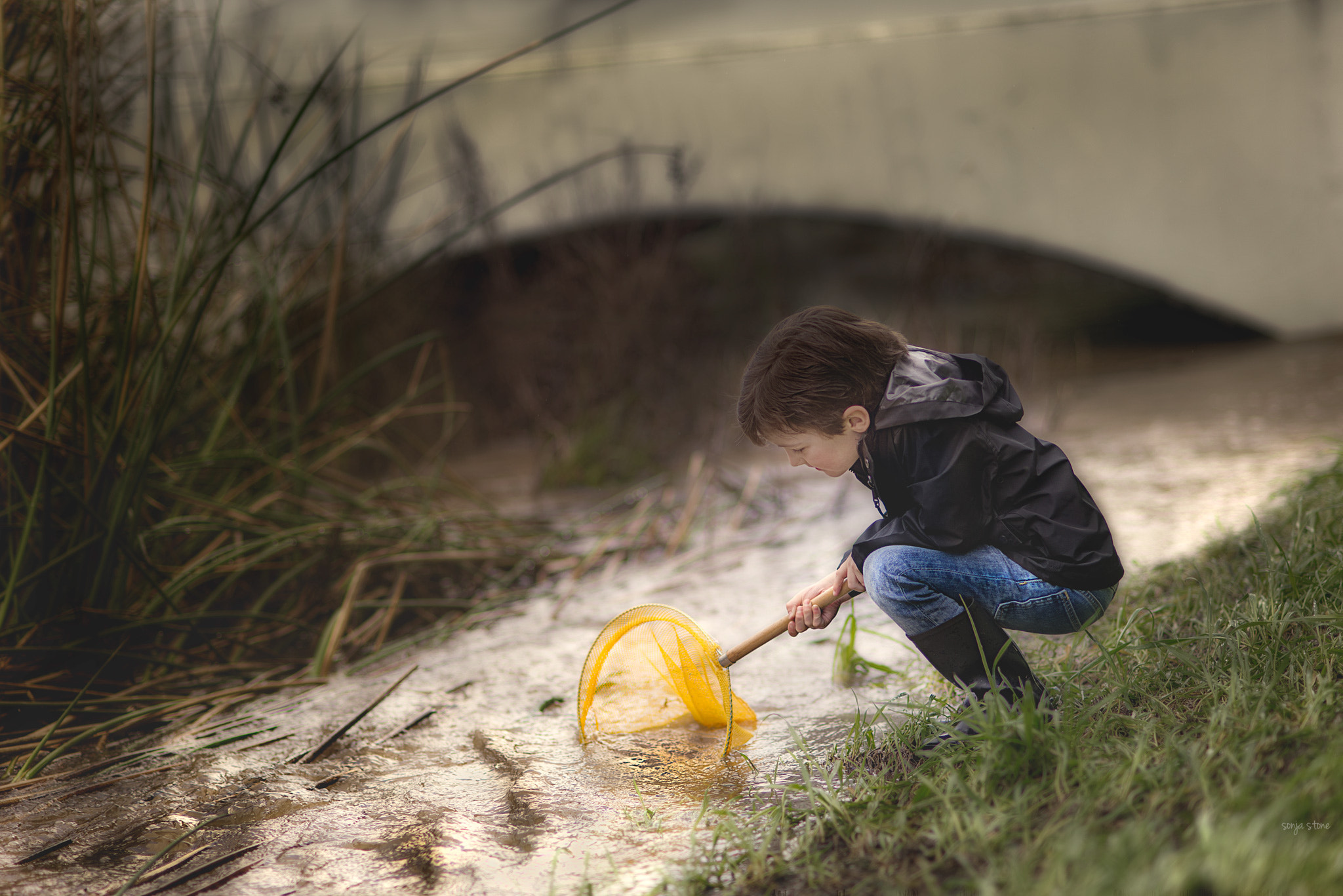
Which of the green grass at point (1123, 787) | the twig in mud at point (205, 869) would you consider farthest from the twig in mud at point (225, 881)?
the green grass at point (1123, 787)

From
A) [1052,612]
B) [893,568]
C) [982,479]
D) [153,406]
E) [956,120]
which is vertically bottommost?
[1052,612]

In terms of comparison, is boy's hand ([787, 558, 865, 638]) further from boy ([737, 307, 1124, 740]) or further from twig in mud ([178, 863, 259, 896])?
twig in mud ([178, 863, 259, 896])

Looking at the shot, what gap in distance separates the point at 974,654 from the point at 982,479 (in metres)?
0.31

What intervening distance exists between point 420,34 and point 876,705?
20.9 ft

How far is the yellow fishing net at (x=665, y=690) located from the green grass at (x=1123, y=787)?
274 millimetres

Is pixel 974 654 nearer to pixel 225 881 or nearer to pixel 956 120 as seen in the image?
pixel 225 881

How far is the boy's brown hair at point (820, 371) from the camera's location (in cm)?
170

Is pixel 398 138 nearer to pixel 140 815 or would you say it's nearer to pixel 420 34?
pixel 140 815

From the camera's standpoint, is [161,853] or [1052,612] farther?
[1052,612]

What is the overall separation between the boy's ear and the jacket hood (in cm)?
2

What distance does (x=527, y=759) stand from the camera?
1.91 m

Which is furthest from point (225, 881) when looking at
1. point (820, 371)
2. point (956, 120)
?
point (956, 120)

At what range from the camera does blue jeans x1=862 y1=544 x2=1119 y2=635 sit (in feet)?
5.54

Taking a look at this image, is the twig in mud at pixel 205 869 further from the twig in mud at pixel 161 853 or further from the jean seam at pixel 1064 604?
the jean seam at pixel 1064 604
